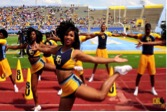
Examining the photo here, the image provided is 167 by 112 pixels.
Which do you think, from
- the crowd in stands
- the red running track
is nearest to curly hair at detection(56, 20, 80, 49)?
the red running track

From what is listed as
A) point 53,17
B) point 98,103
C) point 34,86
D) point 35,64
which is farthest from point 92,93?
point 53,17

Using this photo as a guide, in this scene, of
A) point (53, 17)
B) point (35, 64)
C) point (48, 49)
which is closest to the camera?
point (48, 49)

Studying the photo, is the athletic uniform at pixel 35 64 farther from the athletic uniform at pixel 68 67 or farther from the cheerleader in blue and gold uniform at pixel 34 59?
the athletic uniform at pixel 68 67

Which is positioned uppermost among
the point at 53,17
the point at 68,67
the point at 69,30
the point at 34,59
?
the point at 69,30

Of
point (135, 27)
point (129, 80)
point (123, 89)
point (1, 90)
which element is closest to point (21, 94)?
point (1, 90)

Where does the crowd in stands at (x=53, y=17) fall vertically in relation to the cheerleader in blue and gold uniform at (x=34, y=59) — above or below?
below

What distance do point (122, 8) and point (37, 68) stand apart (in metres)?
53.3

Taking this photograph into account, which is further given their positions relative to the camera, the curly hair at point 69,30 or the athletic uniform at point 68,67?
the curly hair at point 69,30

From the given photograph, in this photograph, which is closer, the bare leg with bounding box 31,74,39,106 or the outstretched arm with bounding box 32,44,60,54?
the outstretched arm with bounding box 32,44,60,54

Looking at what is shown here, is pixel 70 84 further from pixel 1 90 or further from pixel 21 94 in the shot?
pixel 1 90

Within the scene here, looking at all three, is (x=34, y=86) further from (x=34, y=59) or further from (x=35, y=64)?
(x=34, y=59)

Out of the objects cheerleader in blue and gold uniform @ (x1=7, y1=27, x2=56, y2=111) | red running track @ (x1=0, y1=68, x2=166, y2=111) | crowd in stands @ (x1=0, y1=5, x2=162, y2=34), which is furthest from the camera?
crowd in stands @ (x1=0, y1=5, x2=162, y2=34)

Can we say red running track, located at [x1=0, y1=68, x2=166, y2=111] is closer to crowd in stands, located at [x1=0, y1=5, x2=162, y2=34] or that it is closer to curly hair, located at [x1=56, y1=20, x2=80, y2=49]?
curly hair, located at [x1=56, y1=20, x2=80, y2=49]

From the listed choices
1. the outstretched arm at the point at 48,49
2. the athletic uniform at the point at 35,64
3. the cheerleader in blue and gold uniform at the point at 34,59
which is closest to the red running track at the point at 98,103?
the cheerleader in blue and gold uniform at the point at 34,59
